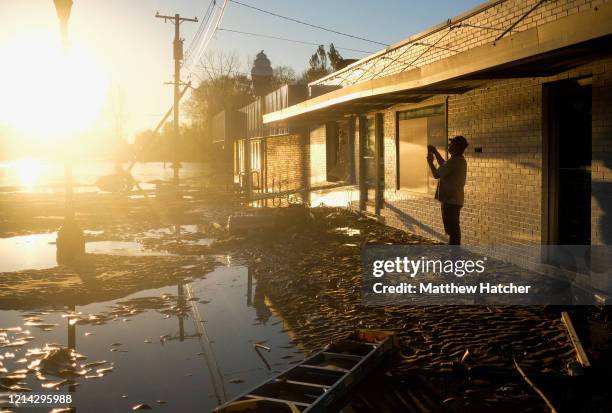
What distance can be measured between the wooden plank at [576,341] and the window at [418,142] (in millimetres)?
6203

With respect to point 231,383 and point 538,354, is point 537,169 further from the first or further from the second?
point 231,383

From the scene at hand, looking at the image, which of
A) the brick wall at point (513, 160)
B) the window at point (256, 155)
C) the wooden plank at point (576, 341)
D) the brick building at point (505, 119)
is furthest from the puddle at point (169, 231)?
Answer: the window at point (256, 155)

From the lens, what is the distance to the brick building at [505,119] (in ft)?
25.2

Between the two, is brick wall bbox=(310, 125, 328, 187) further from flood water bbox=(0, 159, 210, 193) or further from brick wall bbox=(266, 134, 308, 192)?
flood water bbox=(0, 159, 210, 193)

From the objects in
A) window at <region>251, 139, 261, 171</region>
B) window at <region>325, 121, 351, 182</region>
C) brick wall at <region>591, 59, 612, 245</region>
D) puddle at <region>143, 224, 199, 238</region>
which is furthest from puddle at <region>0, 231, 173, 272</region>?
window at <region>251, 139, 261, 171</region>

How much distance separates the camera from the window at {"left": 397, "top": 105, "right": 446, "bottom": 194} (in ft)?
42.7

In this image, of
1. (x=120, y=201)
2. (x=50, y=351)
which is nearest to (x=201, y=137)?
(x=120, y=201)

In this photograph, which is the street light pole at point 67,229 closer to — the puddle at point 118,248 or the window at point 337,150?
the puddle at point 118,248

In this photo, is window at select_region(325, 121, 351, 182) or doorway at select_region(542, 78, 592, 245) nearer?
doorway at select_region(542, 78, 592, 245)

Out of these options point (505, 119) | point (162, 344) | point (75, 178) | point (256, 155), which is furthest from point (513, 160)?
point (75, 178)

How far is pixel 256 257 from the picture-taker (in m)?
12.2

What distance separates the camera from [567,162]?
353 inches

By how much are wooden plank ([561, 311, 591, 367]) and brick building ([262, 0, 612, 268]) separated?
63.4 inches
